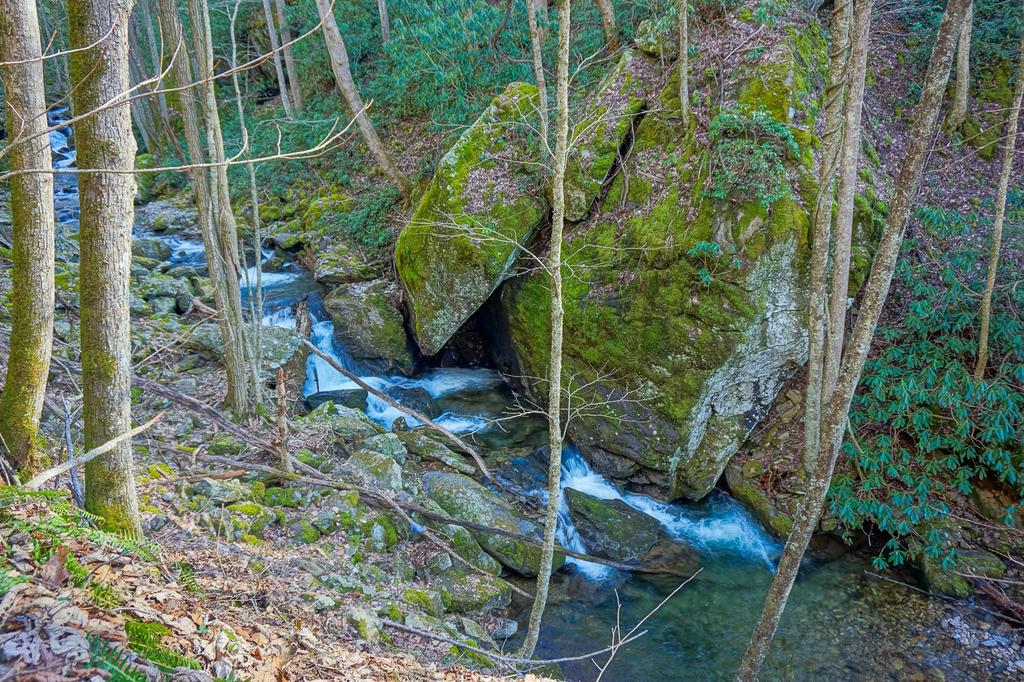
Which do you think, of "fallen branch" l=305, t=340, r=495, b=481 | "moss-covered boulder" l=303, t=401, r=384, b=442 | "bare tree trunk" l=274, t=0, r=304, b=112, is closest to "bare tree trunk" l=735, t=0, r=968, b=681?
"fallen branch" l=305, t=340, r=495, b=481

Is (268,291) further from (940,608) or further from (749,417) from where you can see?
(940,608)

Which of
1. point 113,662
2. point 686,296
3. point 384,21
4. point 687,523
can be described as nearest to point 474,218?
point 686,296

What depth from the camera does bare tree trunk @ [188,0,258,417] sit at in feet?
19.6

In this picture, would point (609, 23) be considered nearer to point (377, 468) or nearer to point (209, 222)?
point (209, 222)

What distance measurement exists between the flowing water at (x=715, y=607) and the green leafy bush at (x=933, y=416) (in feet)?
2.52

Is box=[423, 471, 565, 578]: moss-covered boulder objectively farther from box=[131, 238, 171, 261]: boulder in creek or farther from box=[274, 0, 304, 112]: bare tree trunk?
box=[274, 0, 304, 112]: bare tree trunk

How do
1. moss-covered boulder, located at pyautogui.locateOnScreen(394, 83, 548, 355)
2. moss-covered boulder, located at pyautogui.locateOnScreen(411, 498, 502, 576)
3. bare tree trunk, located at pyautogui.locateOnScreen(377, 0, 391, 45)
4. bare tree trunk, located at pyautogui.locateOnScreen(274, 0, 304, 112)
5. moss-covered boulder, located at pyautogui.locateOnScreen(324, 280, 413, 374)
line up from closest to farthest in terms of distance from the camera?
moss-covered boulder, located at pyautogui.locateOnScreen(411, 498, 502, 576), moss-covered boulder, located at pyautogui.locateOnScreen(394, 83, 548, 355), moss-covered boulder, located at pyautogui.locateOnScreen(324, 280, 413, 374), bare tree trunk, located at pyautogui.locateOnScreen(377, 0, 391, 45), bare tree trunk, located at pyautogui.locateOnScreen(274, 0, 304, 112)

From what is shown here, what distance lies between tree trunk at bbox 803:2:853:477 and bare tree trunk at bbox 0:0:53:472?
23.3ft

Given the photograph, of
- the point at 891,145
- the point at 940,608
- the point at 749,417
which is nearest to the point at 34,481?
the point at 749,417

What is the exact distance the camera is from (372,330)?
34.6ft

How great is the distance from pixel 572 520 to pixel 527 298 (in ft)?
12.0

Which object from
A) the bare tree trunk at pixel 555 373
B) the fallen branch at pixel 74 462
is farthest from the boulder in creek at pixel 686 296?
the fallen branch at pixel 74 462

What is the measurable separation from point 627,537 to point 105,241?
701cm

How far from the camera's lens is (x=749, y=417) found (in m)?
8.33
